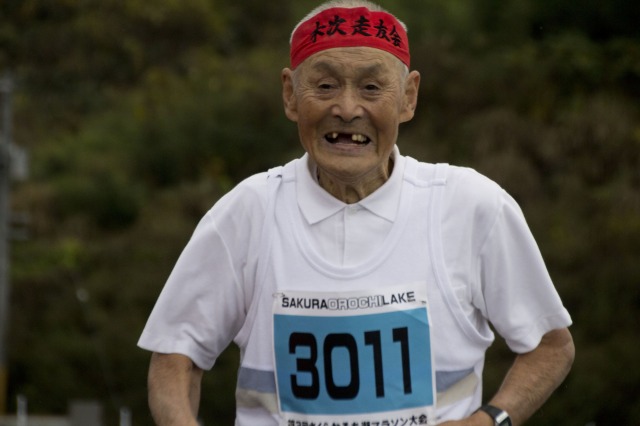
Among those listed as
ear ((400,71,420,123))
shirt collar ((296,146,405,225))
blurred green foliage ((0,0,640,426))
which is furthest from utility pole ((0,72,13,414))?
ear ((400,71,420,123))

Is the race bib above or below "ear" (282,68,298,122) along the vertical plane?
below

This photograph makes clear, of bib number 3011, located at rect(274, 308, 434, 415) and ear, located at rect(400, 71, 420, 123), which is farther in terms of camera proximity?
ear, located at rect(400, 71, 420, 123)

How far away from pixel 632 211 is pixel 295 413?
73.7 ft

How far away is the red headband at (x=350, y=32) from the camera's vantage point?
3541 millimetres

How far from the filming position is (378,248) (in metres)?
3.57

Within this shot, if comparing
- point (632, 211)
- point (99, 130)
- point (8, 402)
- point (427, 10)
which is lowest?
point (8, 402)

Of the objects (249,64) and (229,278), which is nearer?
(229,278)

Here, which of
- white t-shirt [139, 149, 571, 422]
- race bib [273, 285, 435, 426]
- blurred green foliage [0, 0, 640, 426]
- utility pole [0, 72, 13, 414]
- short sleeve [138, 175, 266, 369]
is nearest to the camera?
race bib [273, 285, 435, 426]

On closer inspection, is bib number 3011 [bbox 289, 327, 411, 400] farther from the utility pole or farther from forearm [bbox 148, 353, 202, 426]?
the utility pole

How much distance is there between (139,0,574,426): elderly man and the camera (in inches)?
137

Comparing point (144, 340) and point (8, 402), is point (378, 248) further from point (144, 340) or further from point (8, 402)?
point (8, 402)

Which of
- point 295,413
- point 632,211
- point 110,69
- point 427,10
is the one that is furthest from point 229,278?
point 427,10

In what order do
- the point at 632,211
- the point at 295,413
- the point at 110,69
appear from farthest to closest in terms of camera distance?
1. the point at 110,69
2. the point at 632,211
3. the point at 295,413

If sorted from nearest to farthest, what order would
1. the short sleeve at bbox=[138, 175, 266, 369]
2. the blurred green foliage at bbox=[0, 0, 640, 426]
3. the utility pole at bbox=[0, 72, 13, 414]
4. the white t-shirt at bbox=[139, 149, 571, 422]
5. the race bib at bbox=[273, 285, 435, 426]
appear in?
the race bib at bbox=[273, 285, 435, 426]
the white t-shirt at bbox=[139, 149, 571, 422]
the short sleeve at bbox=[138, 175, 266, 369]
the blurred green foliage at bbox=[0, 0, 640, 426]
the utility pole at bbox=[0, 72, 13, 414]
